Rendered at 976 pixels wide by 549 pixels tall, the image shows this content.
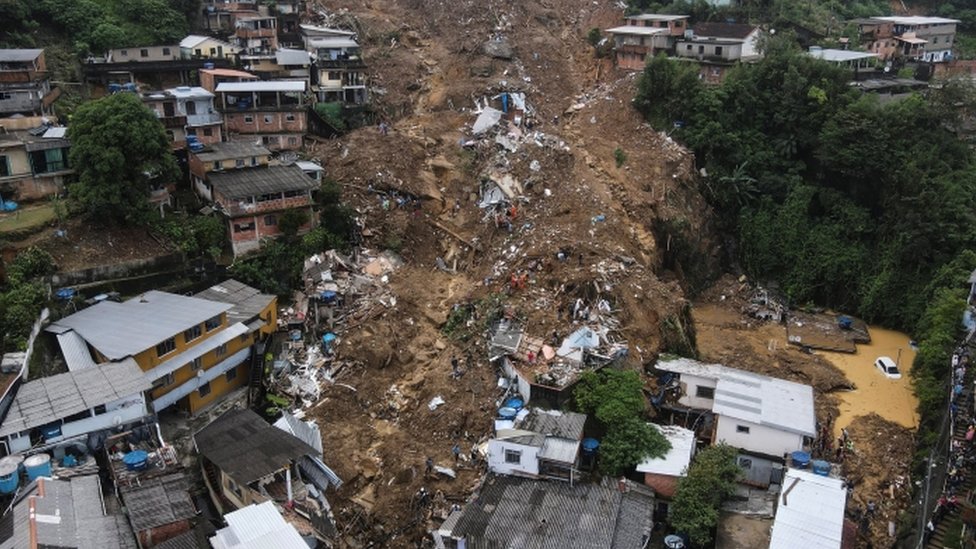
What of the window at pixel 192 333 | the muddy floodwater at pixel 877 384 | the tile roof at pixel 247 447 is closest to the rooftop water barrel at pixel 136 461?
the tile roof at pixel 247 447

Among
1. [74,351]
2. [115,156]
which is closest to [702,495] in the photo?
[74,351]

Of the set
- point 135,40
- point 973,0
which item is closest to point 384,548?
point 135,40

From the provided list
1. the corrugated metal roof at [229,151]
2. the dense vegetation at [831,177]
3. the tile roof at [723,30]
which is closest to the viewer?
the corrugated metal roof at [229,151]

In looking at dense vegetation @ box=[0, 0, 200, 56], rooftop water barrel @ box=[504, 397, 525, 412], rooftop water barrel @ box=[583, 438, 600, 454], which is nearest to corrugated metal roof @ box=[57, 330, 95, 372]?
rooftop water barrel @ box=[504, 397, 525, 412]

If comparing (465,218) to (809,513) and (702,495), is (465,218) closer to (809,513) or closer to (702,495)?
(702,495)

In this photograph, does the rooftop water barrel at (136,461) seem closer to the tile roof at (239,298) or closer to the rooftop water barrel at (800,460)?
the tile roof at (239,298)

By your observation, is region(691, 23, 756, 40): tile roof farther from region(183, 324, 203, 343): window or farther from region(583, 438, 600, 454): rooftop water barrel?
region(183, 324, 203, 343): window

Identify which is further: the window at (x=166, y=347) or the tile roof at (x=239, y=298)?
the tile roof at (x=239, y=298)
